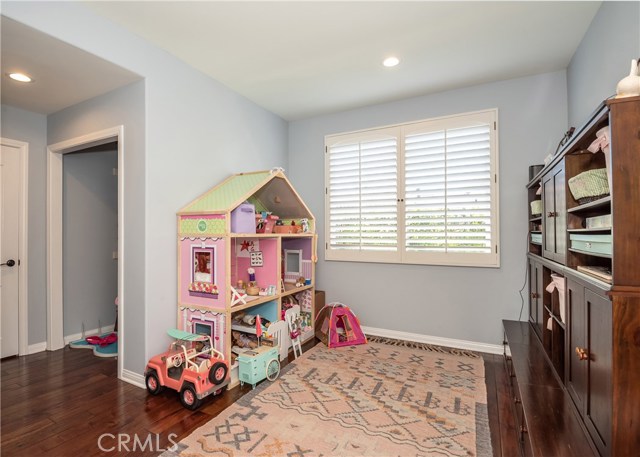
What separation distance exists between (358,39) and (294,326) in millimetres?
2592

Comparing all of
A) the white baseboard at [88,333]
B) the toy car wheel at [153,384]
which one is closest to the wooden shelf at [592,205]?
the toy car wheel at [153,384]

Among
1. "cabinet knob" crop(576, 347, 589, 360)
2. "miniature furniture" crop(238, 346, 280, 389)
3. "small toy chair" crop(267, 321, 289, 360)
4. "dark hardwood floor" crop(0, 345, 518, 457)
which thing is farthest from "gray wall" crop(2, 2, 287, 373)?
"cabinet knob" crop(576, 347, 589, 360)

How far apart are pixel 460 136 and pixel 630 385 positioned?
2.62m

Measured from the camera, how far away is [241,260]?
130 inches

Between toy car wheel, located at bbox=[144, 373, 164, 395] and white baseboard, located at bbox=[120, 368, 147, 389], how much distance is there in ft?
0.50

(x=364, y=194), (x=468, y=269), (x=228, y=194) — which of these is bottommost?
(x=468, y=269)

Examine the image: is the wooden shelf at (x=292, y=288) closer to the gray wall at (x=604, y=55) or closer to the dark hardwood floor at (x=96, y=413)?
the dark hardwood floor at (x=96, y=413)

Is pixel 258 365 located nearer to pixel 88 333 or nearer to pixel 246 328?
pixel 246 328

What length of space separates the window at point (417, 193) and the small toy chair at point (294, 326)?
924mm

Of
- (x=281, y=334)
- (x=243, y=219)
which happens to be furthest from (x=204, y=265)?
(x=281, y=334)

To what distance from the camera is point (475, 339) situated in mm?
3234

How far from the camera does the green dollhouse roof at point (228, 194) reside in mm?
2578

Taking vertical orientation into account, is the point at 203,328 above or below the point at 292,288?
below

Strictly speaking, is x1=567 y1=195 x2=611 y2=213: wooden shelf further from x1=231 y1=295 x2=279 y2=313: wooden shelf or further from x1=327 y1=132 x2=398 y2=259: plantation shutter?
x1=231 y1=295 x2=279 y2=313: wooden shelf
